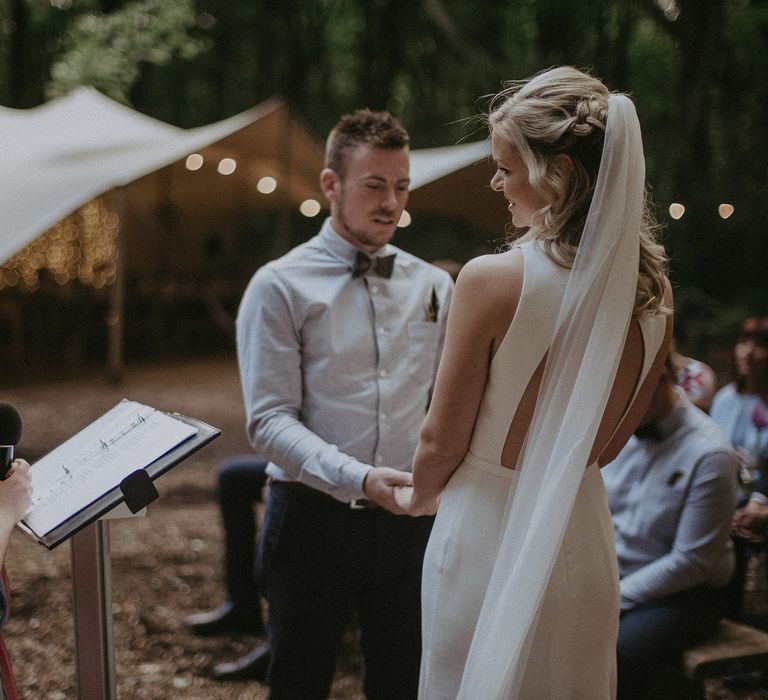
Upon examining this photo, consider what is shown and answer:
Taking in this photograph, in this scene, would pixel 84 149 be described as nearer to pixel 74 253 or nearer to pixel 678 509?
pixel 74 253

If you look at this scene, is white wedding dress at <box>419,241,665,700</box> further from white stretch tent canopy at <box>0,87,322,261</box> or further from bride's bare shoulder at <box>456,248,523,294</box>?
white stretch tent canopy at <box>0,87,322,261</box>

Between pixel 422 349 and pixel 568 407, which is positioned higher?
pixel 568 407

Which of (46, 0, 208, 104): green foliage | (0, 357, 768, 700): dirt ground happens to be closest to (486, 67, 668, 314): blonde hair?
(0, 357, 768, 700): dirt ground

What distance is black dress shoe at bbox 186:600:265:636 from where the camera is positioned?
13.1 ft

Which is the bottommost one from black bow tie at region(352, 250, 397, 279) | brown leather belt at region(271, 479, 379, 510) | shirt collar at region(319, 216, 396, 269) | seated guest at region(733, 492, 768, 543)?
seated guest at region(733, 492, 768, 543)

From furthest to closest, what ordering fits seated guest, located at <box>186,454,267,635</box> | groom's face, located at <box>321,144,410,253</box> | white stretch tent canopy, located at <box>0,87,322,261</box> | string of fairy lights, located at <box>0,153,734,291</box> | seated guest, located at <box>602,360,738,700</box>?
1. string of fairy lights, located at <box>0,153,734,291</box>
2. white stretch tent canopy, located at <box>0,87,322,261</box>
3. seated guest, located at <box>186,454,267,635</box>
4. seated guest, located at <box>602,360,738,700</box>
5. groom's face, located at <box>321,144,410,253</box>

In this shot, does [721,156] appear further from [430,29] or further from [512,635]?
[512,635]

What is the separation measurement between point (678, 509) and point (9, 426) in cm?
202

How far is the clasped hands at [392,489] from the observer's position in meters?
1.90

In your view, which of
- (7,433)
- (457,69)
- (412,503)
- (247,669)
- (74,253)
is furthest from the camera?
(457,69)

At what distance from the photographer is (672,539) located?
284 centimetres

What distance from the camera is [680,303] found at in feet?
32.2

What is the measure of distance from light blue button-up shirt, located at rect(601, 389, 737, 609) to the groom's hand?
3.81 feet

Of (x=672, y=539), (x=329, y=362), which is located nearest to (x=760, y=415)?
(x=672, y=539)
